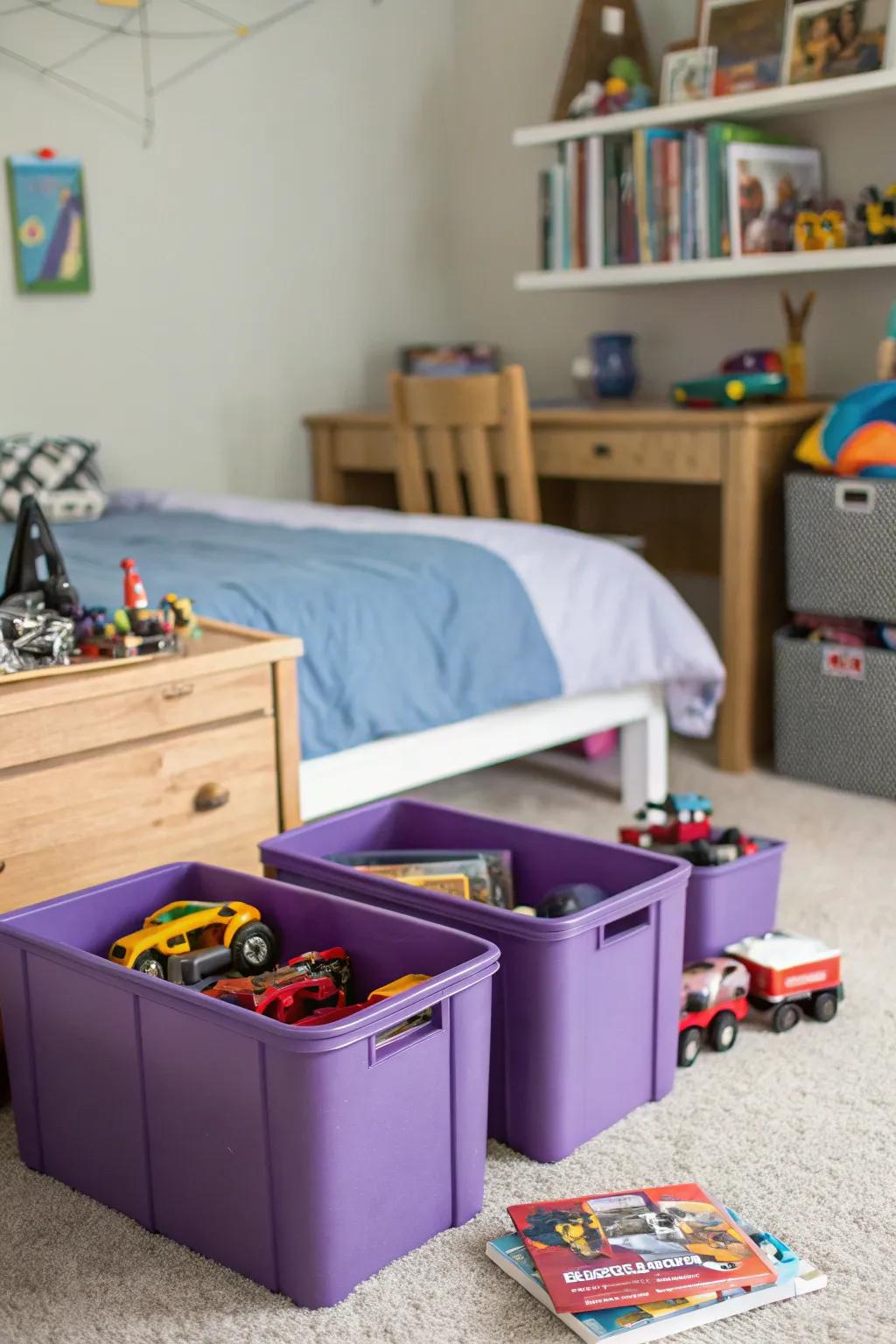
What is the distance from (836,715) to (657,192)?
1244 millimetres

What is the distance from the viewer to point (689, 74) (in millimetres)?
3201

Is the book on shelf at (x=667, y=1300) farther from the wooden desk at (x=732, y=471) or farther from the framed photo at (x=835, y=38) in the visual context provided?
the framed photo at (x=835, y=38)

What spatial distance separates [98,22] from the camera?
10.7ft

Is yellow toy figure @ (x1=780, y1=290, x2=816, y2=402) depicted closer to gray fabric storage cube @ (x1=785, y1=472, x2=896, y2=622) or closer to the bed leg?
gray fabric storage cube @ (x1=785, y1=472, x2=896, y2=622)

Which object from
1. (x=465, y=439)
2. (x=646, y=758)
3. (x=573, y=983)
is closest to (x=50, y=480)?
(x=465, y=439)

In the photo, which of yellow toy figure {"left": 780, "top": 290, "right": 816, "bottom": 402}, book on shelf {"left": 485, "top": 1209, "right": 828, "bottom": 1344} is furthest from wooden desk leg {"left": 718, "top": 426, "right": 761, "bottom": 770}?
book on shelf {"left": 485, "top": 1209, "right": 828, "bottom": 1344}

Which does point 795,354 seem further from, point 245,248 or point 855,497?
point 245,248

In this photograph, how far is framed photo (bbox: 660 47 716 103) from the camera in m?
3.16

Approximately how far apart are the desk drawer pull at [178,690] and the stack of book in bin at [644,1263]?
2.36 ft

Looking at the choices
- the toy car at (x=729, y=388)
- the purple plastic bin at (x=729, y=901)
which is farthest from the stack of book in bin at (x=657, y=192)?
the purple plastic bin at (x=729, y=901)

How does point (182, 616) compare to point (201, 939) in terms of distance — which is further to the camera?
point (182, 616)

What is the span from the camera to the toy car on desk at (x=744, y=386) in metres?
2.92

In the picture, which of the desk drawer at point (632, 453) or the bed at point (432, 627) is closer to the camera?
the bed at point (432, 627)

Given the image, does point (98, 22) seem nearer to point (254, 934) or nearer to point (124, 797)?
point (124, 797)
